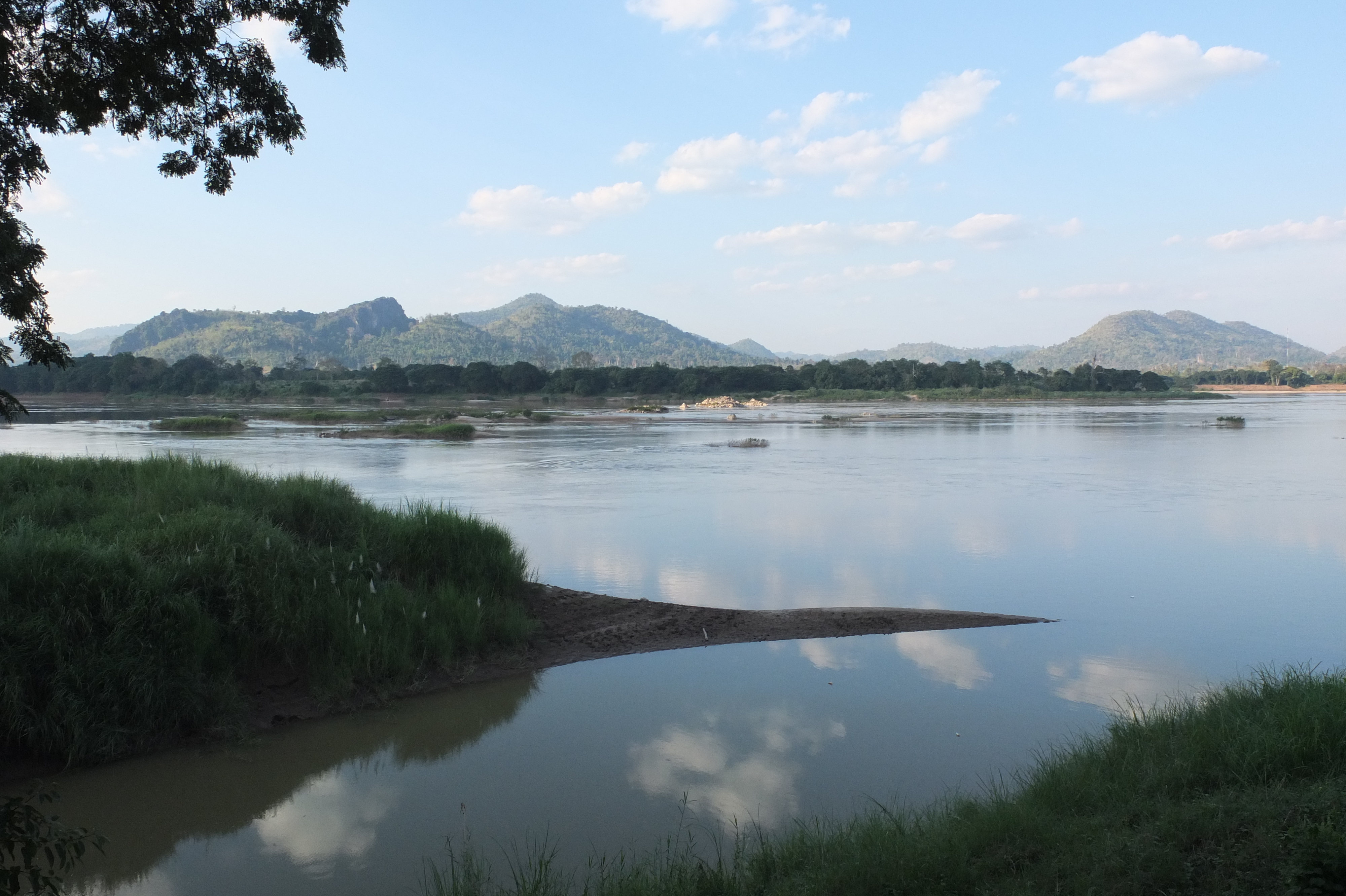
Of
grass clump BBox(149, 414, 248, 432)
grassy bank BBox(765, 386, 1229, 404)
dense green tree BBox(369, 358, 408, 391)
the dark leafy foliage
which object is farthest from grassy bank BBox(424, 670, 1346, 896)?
grassy bank BBox(765, 386, 1229, 404)

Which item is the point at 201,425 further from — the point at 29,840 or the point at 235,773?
the point at 29,840

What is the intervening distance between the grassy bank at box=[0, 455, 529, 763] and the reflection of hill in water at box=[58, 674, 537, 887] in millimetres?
243

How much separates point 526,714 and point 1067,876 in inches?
174

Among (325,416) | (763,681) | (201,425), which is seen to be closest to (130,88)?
(763,681)

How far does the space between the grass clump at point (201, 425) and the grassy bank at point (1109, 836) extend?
4160 centimetres

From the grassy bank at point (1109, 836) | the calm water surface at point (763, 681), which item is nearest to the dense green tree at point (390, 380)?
the calm water surface at point (763, 681)

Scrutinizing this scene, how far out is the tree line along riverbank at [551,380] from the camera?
79812 millimetres

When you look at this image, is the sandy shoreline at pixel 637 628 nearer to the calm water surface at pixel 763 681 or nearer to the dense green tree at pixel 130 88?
the calm water surface at pixel 763 681

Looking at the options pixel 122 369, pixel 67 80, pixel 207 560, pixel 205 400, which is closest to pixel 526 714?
pixel 207 560

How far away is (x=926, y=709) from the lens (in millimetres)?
7031

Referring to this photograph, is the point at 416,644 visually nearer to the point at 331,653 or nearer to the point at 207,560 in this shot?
the point at 331,653

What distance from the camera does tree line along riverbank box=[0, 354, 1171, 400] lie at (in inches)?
3142

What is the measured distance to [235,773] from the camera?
6.06 meters

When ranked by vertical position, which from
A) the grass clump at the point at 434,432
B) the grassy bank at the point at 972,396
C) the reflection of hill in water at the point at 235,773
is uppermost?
the grassy bank at the point at 972,396
